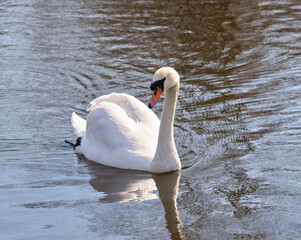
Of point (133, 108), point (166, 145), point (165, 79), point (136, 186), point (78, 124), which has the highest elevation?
point (165, 79)

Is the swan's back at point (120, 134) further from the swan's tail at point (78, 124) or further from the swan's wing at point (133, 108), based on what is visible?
the swan's tail at point (78, 124)

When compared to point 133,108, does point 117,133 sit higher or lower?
lower

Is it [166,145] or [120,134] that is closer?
[166,145]

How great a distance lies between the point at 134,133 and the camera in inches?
307

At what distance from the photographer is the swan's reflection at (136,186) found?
6844mm

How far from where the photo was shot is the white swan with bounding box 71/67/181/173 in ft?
24.2

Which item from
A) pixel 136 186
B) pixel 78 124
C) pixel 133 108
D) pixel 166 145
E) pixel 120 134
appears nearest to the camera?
pixel 136 186

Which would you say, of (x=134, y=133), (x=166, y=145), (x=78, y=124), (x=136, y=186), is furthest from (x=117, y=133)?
(x=78, y=124)

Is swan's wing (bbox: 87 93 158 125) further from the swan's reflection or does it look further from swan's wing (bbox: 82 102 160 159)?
the swan's reflection

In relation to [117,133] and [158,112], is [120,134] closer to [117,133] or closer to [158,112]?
[117,133]

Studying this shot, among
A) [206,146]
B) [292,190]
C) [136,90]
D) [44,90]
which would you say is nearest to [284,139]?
[206,146]

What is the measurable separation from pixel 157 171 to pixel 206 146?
0.97 meters

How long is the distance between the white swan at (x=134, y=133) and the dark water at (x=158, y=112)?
17cm

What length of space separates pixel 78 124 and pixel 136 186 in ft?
6.51
